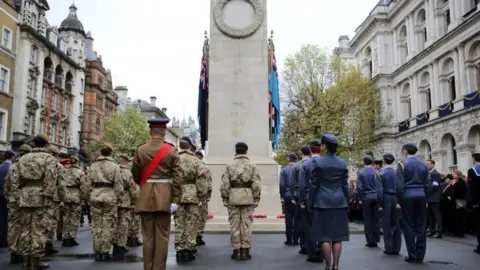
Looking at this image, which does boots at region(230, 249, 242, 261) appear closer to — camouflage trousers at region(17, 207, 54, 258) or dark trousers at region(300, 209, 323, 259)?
dark trousers at region(300, 209, 323, 259)

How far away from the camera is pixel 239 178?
8.38 m

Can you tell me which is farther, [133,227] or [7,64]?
[7,64]

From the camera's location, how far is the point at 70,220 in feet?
34.8

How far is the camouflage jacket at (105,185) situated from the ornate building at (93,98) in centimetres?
4962

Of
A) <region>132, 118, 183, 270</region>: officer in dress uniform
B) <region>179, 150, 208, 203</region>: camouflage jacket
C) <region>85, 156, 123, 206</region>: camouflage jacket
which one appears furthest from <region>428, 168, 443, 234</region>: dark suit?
<region>132, 118, 183, 270</region>: officer in dress uniform

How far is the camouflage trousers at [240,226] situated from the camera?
26.5ft

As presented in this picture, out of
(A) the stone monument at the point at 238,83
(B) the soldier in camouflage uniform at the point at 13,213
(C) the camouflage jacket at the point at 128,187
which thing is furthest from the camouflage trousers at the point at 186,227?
(A) the stone monument at the point at 238,83

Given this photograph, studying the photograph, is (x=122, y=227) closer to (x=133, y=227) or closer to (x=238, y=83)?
(x=133, y=227)

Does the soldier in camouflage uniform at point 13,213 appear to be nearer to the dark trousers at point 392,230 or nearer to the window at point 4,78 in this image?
the dark trousers at point 392,230

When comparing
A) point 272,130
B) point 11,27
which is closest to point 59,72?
point 11,27

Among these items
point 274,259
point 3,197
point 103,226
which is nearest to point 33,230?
point 103,226

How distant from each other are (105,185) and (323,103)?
28392 millimetres

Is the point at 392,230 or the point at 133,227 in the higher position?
the point at 392,230

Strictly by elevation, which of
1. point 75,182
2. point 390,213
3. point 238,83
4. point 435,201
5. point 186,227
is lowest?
point 186,227
